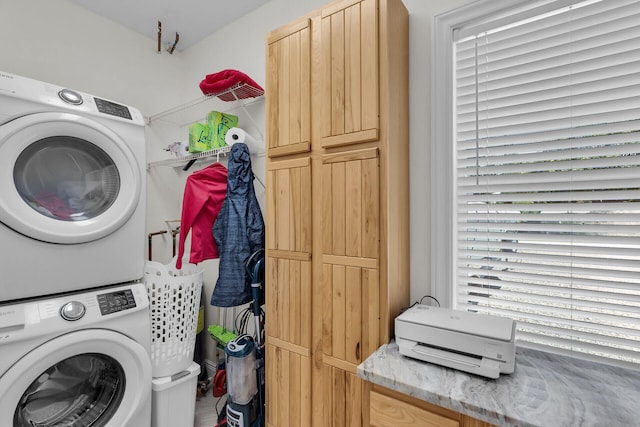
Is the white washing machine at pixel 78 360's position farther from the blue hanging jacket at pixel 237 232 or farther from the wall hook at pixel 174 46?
the wall hook at pixel 174 46

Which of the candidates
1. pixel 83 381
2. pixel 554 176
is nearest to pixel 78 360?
pixel 83 381

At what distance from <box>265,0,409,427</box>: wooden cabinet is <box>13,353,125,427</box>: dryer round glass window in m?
0.78

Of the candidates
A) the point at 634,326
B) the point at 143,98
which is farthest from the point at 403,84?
the point at 143,98

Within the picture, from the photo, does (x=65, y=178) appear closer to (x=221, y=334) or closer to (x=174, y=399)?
(x=174, y=399)

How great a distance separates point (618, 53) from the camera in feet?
3.92

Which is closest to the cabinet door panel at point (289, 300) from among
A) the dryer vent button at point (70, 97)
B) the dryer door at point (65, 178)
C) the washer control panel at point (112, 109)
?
the dryer door at point (65, 178)

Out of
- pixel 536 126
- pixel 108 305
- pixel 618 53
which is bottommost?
pixel 108 305

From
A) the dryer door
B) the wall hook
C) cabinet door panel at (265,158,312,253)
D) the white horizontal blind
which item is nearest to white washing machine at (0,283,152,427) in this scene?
the dryer door

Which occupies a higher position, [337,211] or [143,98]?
[143,98]

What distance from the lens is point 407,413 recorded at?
110 centimetres

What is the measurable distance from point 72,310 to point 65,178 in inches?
25.7

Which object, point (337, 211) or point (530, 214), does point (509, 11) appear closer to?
point (530, 214)

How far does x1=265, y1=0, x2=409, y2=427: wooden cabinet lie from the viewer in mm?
1336

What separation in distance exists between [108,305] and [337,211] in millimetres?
1223
